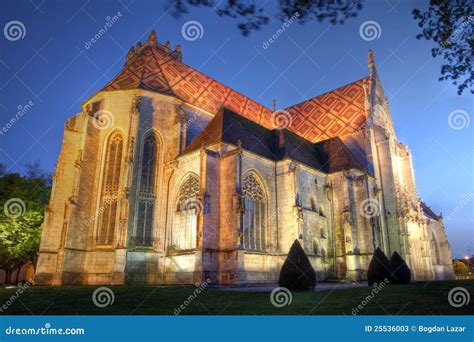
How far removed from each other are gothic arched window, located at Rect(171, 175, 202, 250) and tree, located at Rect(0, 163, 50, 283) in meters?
9.85

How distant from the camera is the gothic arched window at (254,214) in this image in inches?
707

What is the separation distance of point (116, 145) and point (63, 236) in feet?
18.7

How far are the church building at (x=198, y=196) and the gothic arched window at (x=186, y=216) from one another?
57 mm

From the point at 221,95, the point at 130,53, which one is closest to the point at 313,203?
the point at 221,95

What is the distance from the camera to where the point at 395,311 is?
6109 millimetres

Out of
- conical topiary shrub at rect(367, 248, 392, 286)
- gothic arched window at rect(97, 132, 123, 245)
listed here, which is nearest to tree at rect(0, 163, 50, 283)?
gothic arched window at rect(97, 132, 123, 245)

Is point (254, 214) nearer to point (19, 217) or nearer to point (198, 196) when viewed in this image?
point (198, 196)

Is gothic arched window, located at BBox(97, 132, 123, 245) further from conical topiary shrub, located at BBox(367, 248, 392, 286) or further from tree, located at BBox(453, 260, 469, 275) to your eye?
tree, located at BBox(453, 260, 469, 275)

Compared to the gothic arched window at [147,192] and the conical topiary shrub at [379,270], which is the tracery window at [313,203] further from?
the gothic arched window at [147,192]

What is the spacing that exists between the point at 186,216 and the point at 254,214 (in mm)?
3543

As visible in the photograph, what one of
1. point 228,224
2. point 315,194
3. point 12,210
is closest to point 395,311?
point 228,224

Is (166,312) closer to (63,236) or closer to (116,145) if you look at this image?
(63,236)

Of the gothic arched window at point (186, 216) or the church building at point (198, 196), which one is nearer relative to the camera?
the church building at point (198, 196)

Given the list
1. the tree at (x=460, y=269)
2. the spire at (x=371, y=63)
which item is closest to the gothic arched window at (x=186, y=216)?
the spire at (x=371, y=63)
